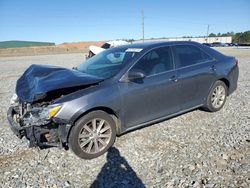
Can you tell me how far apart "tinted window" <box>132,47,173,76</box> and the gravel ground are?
1.16 metres

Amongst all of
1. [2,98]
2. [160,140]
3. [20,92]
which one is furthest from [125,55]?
[2,98]

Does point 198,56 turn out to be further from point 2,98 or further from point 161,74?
point 2,98

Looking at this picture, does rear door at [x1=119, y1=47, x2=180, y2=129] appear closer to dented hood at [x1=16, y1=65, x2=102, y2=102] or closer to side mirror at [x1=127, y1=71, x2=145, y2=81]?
side mirror at [x1=127, y1=71, x2=145, y2=81]

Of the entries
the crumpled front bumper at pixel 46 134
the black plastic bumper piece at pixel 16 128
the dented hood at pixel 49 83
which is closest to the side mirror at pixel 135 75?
the dented hood at pixel 49 83

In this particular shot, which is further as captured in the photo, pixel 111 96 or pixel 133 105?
pixel 133 105

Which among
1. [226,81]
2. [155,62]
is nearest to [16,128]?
[155,62]

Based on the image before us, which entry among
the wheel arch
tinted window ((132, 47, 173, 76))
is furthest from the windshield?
the wheel arch

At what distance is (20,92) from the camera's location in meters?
3.83

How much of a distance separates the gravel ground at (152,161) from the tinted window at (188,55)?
1.24 metres

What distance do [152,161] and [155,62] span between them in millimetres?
1745

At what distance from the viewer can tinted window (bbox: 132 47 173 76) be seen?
158 inches

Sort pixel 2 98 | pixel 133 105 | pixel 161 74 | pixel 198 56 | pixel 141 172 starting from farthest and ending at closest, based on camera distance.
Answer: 1. pixel 2 98
2. pixel 198 56
3. pixel 161 74
4. pixel 133 105
5. pixel 141 172

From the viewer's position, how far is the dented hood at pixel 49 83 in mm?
3365

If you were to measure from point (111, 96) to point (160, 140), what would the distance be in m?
1.23
